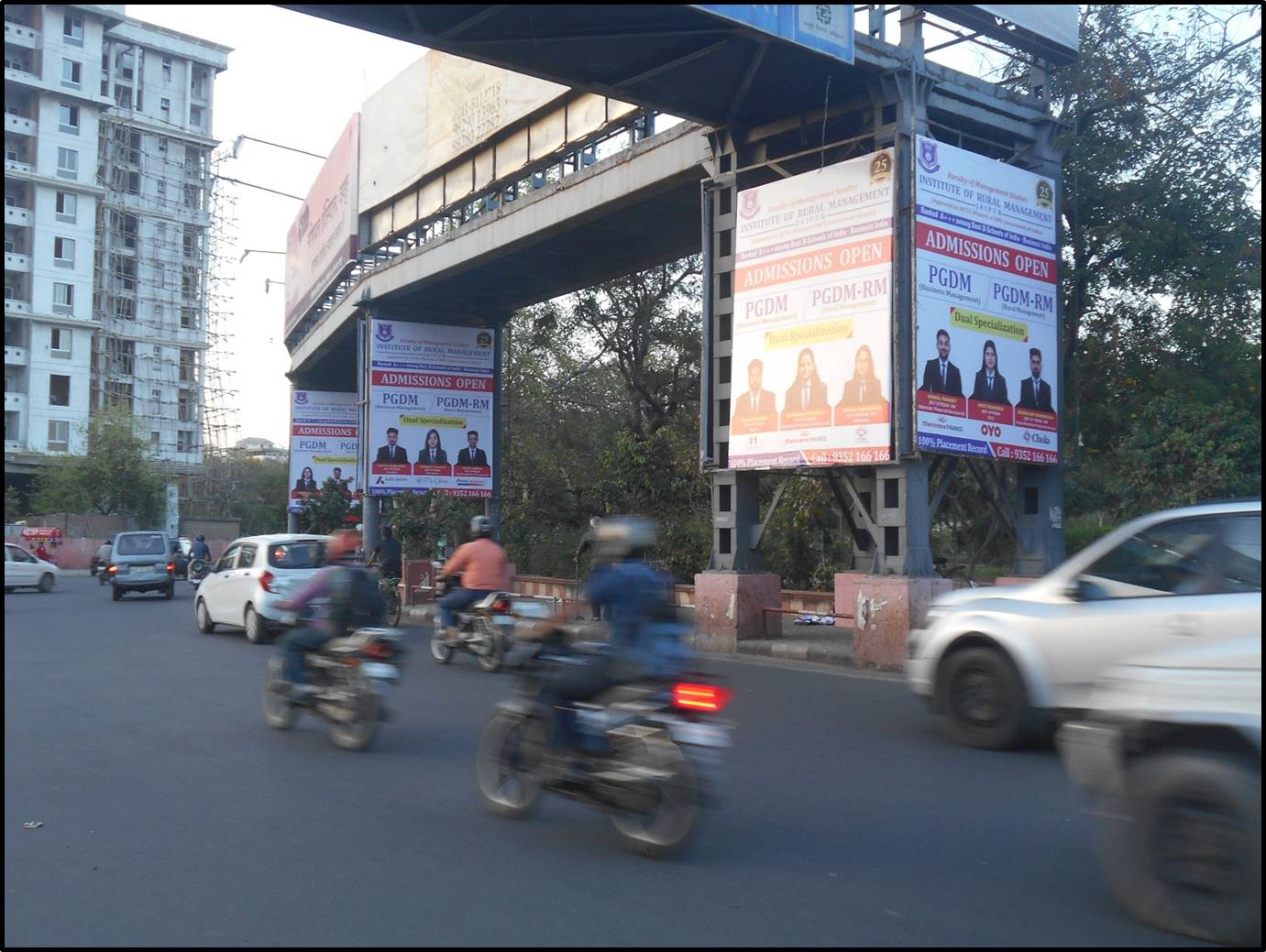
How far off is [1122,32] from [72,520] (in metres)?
54.3

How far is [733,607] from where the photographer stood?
16.0 metres

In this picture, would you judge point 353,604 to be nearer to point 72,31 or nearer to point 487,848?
point 487,848

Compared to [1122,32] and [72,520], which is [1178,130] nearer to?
[1122,32]

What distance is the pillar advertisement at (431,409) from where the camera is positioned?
2464cm

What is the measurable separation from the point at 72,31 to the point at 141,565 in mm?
62405

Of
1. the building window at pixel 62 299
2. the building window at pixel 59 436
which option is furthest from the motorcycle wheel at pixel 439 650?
the building window at pixel 62 299

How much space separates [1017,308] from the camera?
1517 centimetres

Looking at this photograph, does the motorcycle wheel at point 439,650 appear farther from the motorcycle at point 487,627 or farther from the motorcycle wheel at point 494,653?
the motorcycle wheel at point 494,653

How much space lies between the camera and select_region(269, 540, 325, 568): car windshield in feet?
55.6

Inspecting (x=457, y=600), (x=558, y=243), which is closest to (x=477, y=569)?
(x=457, y=600)

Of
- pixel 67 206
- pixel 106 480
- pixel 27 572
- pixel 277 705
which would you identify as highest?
pixel 67 206

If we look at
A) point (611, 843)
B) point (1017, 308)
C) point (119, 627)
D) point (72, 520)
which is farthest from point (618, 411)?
point (72, 520)

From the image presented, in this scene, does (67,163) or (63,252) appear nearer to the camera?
(63,252)

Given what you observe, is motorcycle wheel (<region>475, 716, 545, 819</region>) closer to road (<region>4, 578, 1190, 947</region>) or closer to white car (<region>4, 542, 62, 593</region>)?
road (<region>4, 578, 1190, 947</region>)
